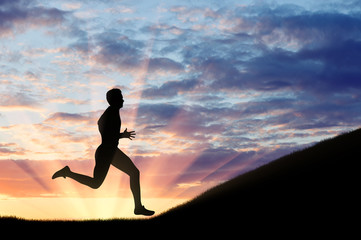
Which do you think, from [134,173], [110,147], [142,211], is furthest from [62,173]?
[142,211]

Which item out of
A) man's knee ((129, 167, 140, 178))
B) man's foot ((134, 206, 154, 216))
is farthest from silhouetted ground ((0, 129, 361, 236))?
man's knee ((129, 167, 140, 178))

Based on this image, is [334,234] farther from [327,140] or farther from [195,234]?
[327,140]

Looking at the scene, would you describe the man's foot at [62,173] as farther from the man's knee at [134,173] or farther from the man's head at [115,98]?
the man's head at [115,98]

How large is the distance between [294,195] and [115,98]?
679 cm

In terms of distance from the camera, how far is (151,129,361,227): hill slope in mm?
12783

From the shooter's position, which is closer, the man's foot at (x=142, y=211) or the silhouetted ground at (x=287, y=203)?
the silhouetted ground at (x=287, y=203)

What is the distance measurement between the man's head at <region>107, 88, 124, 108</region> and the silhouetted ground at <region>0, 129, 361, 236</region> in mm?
4018

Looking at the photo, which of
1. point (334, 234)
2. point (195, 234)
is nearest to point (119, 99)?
point (195, 234)

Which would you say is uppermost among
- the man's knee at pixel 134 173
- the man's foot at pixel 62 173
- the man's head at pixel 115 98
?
the man's head at pixel 115 98

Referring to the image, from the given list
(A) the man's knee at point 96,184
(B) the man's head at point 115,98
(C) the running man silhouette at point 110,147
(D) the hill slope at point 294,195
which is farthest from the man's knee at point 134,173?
(D) the hill slope at point 294,195

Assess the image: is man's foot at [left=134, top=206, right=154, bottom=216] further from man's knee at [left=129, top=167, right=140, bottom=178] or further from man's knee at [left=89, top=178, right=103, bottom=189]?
man's knee at [left=89, top=178, right=103, bottom=189]

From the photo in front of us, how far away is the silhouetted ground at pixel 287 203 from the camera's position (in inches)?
482

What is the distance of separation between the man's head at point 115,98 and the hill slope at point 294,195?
439cm

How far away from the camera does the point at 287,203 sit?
13.8 meters
